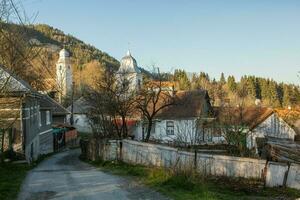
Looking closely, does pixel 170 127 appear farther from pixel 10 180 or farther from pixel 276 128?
pixel 10 180

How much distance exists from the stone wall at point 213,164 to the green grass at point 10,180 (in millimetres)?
5853

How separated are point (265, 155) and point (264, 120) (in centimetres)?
2419

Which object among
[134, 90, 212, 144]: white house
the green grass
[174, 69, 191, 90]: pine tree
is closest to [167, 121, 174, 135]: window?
[134, 90, 212, 144]: white house

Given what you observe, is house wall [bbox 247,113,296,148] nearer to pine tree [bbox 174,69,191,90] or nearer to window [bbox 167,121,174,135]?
window [bbox 167,121,174,135]

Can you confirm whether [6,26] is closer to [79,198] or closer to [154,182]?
[79,198]

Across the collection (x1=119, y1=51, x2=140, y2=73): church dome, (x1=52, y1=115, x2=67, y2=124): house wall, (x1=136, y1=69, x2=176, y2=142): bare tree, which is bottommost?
(x1=52, y1=115, x2=67, y2=124): house wall

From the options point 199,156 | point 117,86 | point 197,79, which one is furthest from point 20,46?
point 197,79

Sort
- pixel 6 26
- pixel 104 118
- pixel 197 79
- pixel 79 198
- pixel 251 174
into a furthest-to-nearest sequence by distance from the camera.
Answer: pixel 197 79 < pixel 104 118 < pixel 251 174 < pixel 79 198 < pixel 6 26

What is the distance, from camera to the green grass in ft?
47.8

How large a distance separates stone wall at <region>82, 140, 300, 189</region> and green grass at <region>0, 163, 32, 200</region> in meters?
5.85

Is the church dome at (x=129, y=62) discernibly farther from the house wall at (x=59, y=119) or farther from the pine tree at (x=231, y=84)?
the pine tree at (x=231, y=84)

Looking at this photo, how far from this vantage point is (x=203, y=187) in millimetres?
14016

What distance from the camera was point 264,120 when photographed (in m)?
51.1

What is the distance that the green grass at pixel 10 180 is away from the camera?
14555mm
